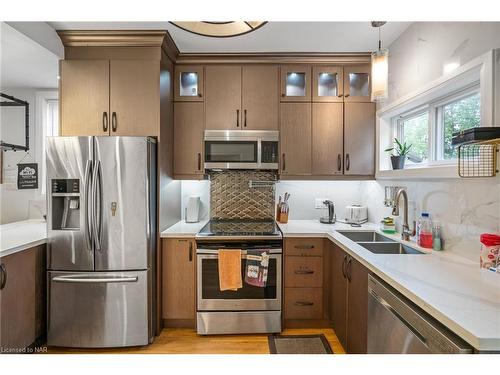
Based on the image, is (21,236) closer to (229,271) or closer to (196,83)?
(229,271)

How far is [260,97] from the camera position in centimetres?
269

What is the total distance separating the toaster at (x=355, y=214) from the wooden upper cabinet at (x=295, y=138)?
25.1 inches

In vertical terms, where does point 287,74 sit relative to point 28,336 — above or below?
above

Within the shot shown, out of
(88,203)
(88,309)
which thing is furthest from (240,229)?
(88,309)

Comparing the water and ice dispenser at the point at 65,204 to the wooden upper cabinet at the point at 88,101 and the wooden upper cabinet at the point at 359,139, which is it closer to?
the wooden upper cabinet at the point at 88,101

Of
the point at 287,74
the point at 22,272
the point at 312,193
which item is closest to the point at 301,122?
the point at 287,74

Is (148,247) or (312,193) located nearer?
(148,247)

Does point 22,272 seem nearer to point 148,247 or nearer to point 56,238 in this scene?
point 56,238

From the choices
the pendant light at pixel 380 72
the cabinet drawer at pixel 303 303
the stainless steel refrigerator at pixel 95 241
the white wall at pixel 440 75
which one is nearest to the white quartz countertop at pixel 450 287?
the white wall at pixel 440 75

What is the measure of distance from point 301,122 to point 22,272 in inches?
104

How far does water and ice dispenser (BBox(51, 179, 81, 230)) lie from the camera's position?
2.07 metres

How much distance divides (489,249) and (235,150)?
1988 mm
